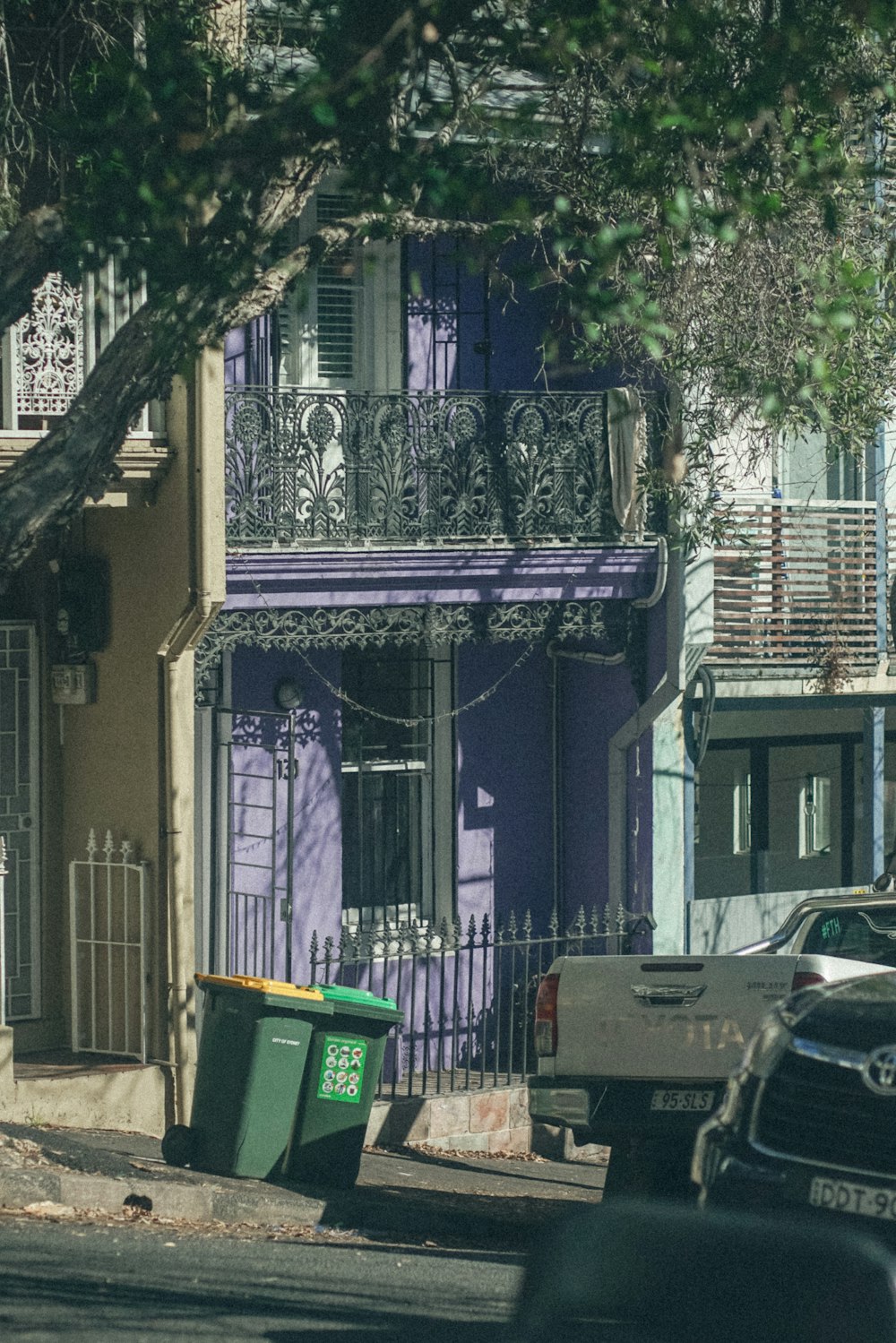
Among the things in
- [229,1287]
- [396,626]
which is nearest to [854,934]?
[396,626]

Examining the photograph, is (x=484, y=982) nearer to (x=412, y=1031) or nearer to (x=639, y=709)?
(x=412, y=1031)

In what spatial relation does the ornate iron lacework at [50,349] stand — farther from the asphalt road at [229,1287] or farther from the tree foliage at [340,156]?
the asphalt road at [229,1287]

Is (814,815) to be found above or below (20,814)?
below

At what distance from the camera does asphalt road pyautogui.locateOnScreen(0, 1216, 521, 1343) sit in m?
6.93

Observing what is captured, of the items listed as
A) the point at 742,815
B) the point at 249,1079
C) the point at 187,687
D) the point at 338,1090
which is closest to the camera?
the point at 249,1079

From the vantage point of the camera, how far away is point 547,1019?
10.0 metres

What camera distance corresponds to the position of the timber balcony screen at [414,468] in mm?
12906

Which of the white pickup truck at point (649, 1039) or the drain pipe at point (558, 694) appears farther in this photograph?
the drain pipe at point (558, 694)

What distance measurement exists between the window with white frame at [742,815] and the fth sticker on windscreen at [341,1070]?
6665 mm

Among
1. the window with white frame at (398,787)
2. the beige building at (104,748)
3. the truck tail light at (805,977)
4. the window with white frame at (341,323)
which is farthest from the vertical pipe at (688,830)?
the truck tail light at (805,977)

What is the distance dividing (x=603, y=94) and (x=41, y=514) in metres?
5.82

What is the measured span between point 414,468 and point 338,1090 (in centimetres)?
488

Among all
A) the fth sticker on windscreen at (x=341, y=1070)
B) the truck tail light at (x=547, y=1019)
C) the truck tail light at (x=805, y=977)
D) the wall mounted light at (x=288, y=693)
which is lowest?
the fth sticker on windscreen at (x=341, y=1070)

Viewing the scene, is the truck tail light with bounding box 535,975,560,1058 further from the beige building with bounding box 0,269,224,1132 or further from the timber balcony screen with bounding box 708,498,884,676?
the timber balcony screen with bounding box 708,498,884,676
